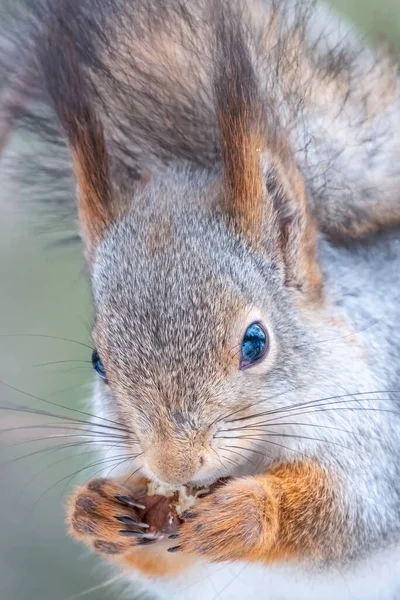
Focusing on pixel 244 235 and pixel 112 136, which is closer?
pixel 244 235

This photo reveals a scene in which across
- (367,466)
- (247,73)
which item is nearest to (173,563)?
(367,466)

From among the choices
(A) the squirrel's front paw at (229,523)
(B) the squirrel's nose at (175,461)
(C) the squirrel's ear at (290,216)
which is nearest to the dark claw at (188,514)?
(A) the squirrel's front paw at (229,523)

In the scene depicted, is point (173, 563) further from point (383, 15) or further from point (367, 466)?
point (383, 15)

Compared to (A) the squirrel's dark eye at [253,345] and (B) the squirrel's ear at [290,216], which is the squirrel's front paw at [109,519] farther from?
(B) the squirrel's ear at [290,216]

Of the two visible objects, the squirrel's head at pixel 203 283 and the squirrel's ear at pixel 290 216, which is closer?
the squirrel's head at pixel 203 283

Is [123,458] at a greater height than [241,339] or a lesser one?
lesser

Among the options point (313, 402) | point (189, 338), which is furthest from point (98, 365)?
point (313, 402)

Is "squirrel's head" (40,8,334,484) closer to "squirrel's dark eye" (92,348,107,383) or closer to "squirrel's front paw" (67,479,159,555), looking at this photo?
"squirrel's dark eye" (92,348,107,383)

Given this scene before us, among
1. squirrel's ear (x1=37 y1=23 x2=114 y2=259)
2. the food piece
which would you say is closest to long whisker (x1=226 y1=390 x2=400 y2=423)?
the food piece
